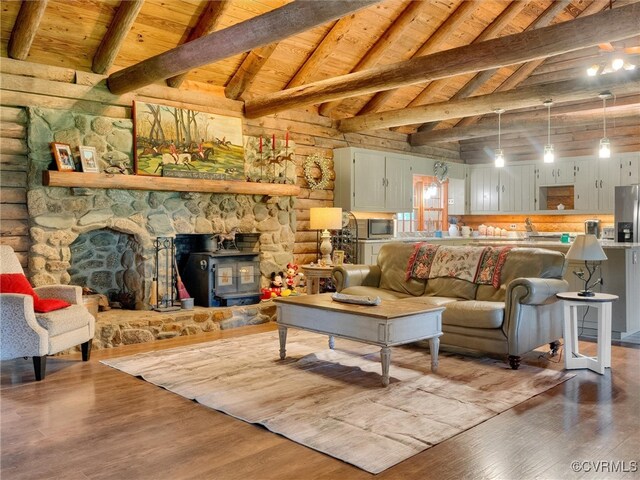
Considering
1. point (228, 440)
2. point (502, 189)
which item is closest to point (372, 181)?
point (502, 189)

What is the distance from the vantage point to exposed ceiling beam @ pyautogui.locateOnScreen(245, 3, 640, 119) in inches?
172

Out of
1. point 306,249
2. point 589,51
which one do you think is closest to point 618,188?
point 589,51

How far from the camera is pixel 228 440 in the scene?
2.94 m

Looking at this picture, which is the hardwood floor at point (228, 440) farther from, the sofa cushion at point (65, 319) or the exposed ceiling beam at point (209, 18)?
the exposed ceiling beam at point (209, 18)

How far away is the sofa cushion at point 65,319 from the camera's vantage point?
13.7 feet

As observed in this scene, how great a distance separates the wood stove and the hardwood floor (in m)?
2.24

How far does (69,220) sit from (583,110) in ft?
23.8

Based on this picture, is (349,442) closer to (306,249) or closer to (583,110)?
(306,249)

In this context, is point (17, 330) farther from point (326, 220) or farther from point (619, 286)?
point (619, 286)

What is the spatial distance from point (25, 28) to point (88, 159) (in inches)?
48.5

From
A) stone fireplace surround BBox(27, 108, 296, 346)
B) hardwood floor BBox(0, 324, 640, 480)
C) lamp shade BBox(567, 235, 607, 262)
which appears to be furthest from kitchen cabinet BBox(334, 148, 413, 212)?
hardwood floor BBox(0, 324, 640, 480)

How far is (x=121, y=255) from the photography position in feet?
19.8

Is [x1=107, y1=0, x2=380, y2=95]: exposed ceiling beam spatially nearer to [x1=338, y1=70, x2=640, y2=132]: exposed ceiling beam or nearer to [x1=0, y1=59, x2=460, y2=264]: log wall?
[x1=0, y1=59, x2=460, y2=264]: log wall

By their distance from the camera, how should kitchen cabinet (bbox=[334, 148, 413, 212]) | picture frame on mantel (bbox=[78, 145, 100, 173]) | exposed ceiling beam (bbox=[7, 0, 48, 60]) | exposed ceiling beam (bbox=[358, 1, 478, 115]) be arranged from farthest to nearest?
1. kitchen cabinet (bbox=[334, 148, 413, 212])
2. exposed ceiling beam (bbox=[358, 1, 478, 115])
3. picture frame on mantel (bbox=[78, 145, 100, 173])
4. exposed ceiling beam (bbox=[7, 0, 48, 60])
